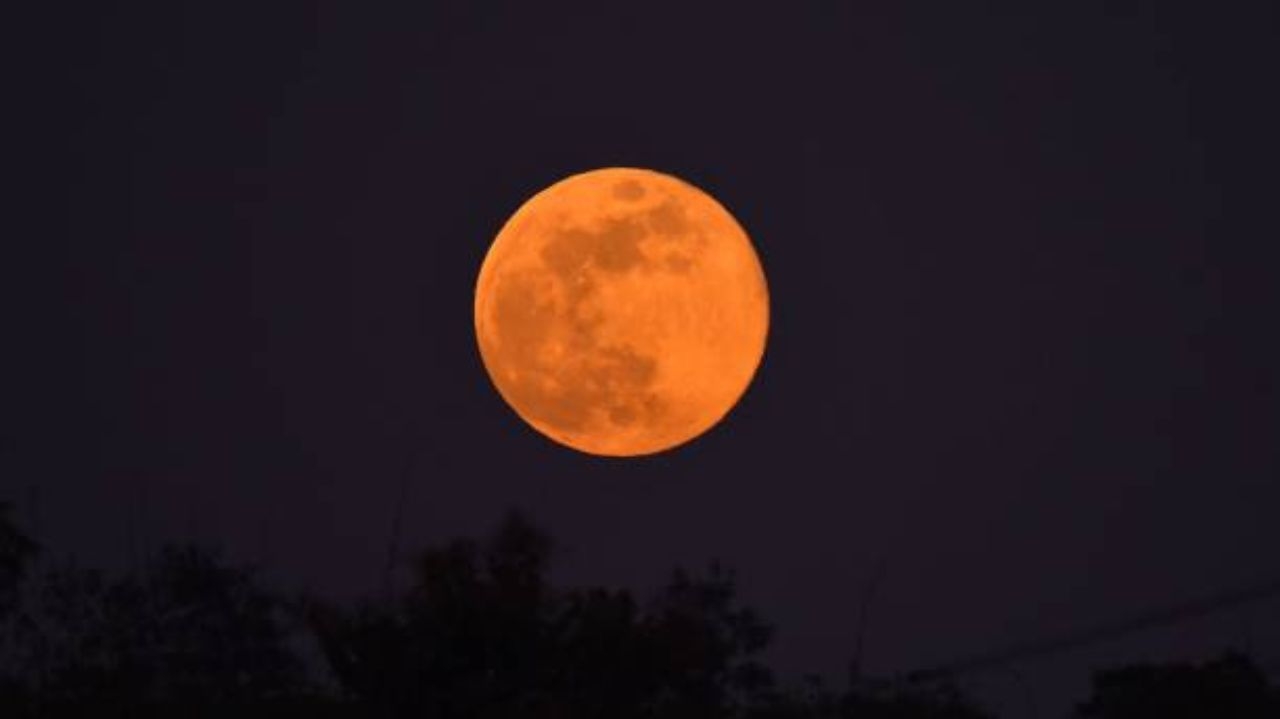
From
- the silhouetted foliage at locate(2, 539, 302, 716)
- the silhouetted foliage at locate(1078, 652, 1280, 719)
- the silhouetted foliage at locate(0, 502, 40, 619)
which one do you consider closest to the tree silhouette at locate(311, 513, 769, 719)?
the silhouetted foliage at locate(0, 502, 40, 619)

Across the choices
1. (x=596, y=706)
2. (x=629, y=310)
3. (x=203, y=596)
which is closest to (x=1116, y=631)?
(x=596, y=706)

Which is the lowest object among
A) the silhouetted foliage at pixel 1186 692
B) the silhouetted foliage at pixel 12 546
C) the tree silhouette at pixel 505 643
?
the tree silhouette at pixel 505 643

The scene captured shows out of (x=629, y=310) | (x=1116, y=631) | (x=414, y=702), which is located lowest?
(x=1116, y=631)

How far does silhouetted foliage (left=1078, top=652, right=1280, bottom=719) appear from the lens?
47.6 m

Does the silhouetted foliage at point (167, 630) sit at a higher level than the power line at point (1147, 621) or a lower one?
higher

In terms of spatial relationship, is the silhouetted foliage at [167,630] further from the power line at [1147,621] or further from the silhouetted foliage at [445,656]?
the power line at [1147,621]

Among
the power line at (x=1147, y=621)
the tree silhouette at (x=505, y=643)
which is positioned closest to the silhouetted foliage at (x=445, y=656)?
the tree silhouette at (x=505, y=643)

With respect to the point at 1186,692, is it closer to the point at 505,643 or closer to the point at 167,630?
the point at 167,630

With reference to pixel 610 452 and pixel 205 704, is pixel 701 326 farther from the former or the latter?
pixel 205 704

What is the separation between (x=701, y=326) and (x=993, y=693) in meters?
16.8

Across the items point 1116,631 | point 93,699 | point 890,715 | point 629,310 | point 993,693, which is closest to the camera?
point 1116,631

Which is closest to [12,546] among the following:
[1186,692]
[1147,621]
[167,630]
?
[167,630]

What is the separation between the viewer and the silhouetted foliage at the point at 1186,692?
1875 inches

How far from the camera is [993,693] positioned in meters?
54.8
